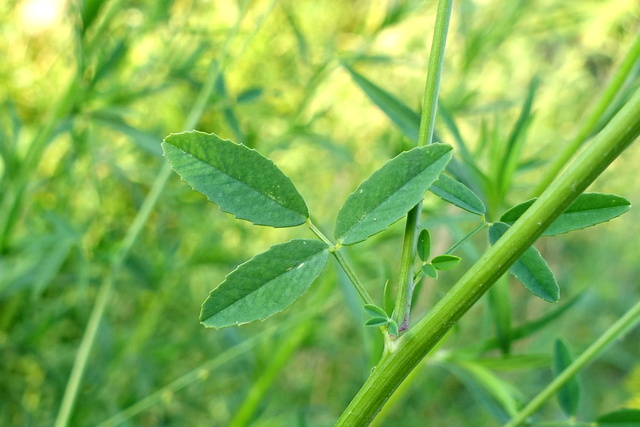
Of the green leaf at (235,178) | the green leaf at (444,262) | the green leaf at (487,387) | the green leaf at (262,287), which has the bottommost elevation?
the green leaf at (487,387)

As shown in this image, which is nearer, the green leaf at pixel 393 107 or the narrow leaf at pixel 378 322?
the narrow leaf at pixel 378 322

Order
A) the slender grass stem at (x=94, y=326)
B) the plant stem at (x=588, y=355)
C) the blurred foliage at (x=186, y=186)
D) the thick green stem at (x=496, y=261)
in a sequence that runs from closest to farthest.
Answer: the thick green stem at (x=496, y=261), the plant stem at (x=588, y=355), the slender grass stem at (x=94, y=326), the blurred foliage at (x=186, y=186)

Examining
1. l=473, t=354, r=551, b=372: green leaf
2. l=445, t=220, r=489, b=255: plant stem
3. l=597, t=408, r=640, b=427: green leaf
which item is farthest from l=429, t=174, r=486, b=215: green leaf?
l=473, t=354, r=551, b=372: green leaf

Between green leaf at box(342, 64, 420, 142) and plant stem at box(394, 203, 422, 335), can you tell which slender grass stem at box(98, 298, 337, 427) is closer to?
green leaf at box(342, 64, 420, 142)

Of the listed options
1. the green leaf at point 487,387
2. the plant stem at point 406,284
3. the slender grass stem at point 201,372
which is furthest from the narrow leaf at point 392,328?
the slender grass stem at point 201,372

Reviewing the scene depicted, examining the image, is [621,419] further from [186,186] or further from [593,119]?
[186,186]

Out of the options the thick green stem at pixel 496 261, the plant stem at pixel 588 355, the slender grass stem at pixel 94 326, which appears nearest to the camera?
the thick green stem at pixel 496 261

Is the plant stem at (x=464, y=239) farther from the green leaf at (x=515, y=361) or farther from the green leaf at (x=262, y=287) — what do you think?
the green leaf at (x=515, y=361)

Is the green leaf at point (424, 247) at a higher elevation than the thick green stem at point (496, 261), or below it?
higher
